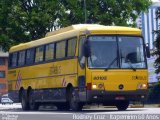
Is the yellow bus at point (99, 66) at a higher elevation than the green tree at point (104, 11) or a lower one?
lower

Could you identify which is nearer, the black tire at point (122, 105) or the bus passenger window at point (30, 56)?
the black tire at point (122, 105)

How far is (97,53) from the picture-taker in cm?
2348

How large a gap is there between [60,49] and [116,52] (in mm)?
3620

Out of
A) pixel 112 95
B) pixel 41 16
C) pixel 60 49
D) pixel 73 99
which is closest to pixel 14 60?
pixel 60 49

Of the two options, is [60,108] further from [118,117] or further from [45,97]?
[118,117]

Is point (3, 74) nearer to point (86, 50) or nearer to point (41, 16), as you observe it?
point (41, 16)

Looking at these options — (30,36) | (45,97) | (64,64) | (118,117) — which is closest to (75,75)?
(64,64)

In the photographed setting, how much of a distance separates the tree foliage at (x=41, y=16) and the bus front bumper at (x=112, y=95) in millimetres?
24976

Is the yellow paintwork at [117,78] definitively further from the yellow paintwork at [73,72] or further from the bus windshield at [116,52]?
the bus windshield at [116,52]

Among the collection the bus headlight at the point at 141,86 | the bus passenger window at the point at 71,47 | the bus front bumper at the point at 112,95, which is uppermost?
the bus passenger window at the point at 71,47

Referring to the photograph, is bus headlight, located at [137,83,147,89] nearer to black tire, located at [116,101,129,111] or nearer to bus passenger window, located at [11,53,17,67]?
black tire, located at [116,101,129,111]

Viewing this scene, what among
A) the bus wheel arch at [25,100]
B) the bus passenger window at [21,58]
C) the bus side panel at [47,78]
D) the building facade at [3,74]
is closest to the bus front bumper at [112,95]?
the bus side panel at [47,78]

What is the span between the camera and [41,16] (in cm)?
4844

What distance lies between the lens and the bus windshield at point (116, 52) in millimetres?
23469
